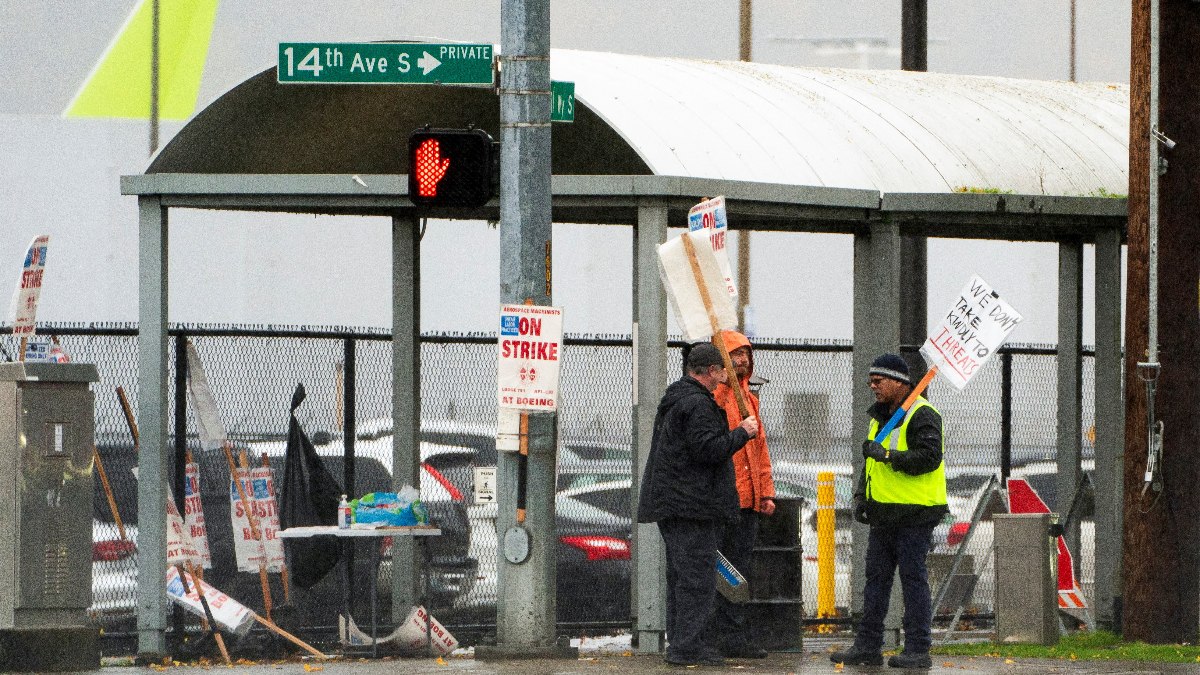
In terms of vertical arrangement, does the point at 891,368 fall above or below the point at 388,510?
above

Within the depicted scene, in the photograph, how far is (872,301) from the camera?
13297 millimetres

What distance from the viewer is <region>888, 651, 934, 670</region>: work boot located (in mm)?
11453

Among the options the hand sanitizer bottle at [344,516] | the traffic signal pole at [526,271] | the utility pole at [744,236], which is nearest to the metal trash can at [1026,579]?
the traffic signal pole at [526,271]

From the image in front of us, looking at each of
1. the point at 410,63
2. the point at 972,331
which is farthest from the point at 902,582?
the point at 410,63

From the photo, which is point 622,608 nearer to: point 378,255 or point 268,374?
point 268,374

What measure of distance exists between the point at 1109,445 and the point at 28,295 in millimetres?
7186

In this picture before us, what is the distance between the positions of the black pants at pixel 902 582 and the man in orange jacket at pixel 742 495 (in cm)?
64

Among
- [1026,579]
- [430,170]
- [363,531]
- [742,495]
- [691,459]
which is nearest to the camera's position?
[691,459]

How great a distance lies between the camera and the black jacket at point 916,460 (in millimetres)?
11258

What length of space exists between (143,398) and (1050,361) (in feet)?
27.6

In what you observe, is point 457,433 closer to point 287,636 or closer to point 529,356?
point 287,636

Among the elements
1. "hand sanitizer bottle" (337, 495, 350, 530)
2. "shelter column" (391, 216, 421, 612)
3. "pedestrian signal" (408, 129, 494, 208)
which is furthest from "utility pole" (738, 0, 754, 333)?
"pedestrian signal" (408, 129, 494, 208)

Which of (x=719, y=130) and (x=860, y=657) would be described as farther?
(x=719, y=130)

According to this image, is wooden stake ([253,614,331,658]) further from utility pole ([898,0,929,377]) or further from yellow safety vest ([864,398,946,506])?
utility pole ([898,0,929,377])
